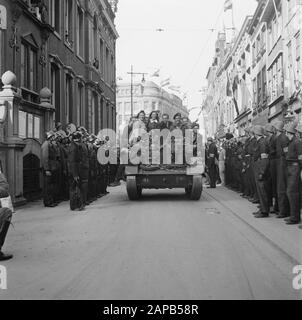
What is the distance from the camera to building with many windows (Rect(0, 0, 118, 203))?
11.8 m

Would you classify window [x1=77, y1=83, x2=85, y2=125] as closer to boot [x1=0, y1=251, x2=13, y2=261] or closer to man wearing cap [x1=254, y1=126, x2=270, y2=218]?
man wearing cap [x1=254, y1=126, x2=270, y2=218]

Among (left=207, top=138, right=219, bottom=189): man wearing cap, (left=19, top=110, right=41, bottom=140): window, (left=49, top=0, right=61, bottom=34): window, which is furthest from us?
(left=49, top=0, right=61, bottom=34): window

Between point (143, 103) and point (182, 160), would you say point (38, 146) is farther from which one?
point (143, 103)

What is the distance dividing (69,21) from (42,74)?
6.55m

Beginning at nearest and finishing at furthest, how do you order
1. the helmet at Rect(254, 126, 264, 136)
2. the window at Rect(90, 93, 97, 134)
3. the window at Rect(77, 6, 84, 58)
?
the helmet at Rect(254, 126, 264, 136) < the window at Rect(77, 6, 84, 58) < the window at Rect(90, 93, 97, 134)

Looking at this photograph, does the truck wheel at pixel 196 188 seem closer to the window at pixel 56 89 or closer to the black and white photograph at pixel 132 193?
the black and white photograph at pixel 132 193

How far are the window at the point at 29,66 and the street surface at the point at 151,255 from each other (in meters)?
5.73

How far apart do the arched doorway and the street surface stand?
2552 mm

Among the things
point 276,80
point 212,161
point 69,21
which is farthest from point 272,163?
point 276,80

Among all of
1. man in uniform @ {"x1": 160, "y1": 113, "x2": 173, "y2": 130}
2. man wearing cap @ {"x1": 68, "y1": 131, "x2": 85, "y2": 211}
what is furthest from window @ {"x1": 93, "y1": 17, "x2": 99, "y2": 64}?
man wearing cap @ {"x1": 68, "y1": 131, "x2": 85, "y2": 211}

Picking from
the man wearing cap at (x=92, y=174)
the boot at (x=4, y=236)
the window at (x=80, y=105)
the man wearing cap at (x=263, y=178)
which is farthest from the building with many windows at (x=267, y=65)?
the window at (x=80, y=105)

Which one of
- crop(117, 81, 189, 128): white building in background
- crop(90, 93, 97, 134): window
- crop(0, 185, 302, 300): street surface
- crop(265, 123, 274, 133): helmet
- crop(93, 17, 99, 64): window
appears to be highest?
crop(117, 81, 189, 128): white building in background

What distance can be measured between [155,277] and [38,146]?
9.34 m

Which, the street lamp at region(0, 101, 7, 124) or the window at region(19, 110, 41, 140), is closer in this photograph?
the street lamp at region(0, 101, 7, 124)
